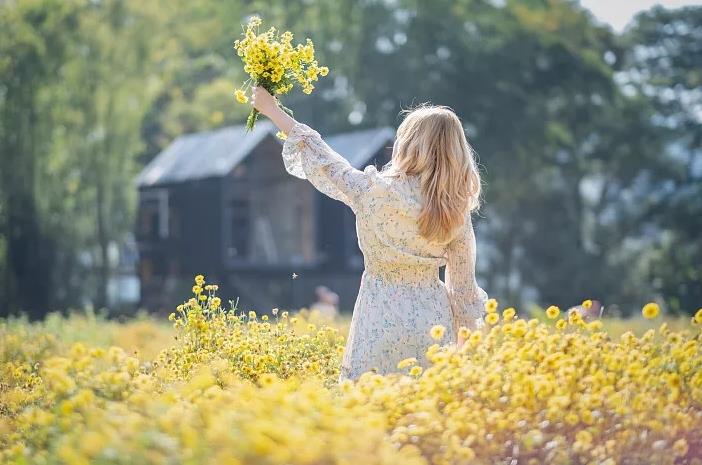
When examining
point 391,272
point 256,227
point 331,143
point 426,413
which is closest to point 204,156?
point 256,227

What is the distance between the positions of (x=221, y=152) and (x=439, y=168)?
19.6 m

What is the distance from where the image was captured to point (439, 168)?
5379 millimetres

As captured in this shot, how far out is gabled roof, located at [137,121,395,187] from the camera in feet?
77.8

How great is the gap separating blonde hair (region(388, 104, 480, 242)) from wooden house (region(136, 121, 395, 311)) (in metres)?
17.8

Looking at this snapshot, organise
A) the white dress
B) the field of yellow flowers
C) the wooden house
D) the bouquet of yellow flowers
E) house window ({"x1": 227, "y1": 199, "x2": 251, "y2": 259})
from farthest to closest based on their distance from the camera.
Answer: house window ({"x1": 227, "y1": 199, "x2": 251, "y2": 259}) → the wooden house → the bouquet of yellow flowers → the white dress → the field of yellow flowers

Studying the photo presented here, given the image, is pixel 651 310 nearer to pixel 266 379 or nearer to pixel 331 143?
pixel 266 379

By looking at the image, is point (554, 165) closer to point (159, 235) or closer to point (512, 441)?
point (159, 235)

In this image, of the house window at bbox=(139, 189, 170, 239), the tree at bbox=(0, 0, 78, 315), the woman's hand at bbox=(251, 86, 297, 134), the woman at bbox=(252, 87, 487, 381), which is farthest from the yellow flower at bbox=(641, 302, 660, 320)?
the house window at bbox=(139, 189, 170, 239)

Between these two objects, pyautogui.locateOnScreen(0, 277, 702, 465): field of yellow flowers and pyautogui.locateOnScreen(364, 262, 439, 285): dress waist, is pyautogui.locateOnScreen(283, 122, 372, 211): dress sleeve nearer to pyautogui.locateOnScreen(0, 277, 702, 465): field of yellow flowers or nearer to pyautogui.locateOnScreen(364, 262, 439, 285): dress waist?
pyautogui.locateOnScreen(364, 262, 439, 285): dress waist

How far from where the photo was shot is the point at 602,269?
1234 inches

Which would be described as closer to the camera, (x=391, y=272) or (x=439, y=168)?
(x=439, y=168)

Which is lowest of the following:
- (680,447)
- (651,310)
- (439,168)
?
(680,447)

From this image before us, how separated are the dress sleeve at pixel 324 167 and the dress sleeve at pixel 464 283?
0.53 metres

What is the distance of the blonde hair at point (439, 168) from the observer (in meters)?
5.36
